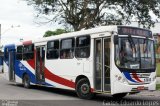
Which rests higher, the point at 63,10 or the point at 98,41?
the point at 63,10

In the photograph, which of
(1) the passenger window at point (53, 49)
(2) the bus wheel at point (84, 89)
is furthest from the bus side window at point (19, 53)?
(2) the bus wheel at point (84, 89)

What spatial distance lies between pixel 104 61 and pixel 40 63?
6.47 metres

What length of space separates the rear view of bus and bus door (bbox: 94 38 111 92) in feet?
1.45

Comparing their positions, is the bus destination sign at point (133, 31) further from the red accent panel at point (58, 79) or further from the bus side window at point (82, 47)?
the red accent panel at point (58, 79)

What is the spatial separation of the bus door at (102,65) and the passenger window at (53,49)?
3.65m

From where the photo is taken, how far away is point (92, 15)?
2931cm

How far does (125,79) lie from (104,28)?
2.27 m

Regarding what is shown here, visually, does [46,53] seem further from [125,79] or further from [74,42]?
[125,79]

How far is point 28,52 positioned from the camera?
2367 centimetres

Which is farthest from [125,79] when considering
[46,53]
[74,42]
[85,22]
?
[85,22]

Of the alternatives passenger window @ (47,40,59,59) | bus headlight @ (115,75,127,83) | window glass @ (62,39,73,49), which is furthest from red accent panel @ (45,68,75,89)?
bus headlight @ (115,75,127,83)

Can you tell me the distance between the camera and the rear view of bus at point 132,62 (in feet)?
51.1

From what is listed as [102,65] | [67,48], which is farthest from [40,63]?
[102,65]

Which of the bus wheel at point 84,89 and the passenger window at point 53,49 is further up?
the passenger window at point 53,49
